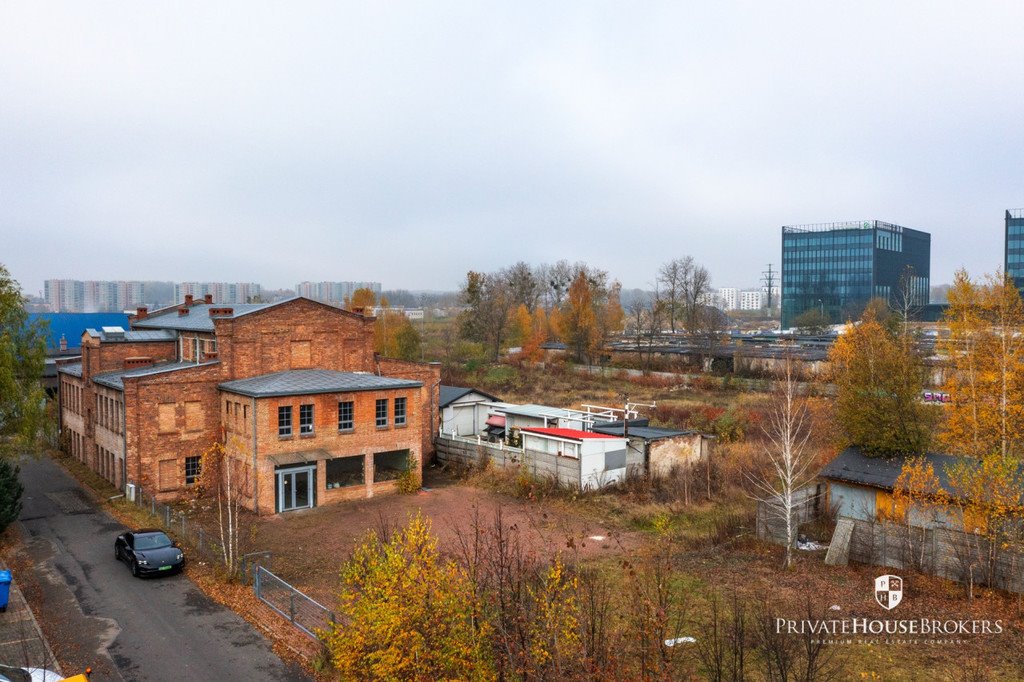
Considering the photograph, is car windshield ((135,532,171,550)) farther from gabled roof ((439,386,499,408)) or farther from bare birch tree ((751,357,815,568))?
gabled roof ((439,386,499,408))

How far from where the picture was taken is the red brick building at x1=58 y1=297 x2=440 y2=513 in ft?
95.9

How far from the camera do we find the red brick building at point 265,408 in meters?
29.2

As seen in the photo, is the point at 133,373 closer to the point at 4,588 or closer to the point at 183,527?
the point at 183,527

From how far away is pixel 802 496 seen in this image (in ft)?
82.9

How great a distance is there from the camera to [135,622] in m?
18.0

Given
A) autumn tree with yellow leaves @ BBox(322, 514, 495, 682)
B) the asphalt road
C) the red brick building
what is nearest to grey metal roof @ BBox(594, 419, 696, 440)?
the red brick building

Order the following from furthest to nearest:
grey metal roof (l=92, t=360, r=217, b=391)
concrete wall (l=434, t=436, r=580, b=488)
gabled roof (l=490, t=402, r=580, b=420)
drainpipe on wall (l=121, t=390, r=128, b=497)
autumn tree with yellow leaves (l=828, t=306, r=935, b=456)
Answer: gabled roof (l=490, t=402, r=580, b=420), concrete wall (l=434, t=436, r=580, b=488), grey metal roof (l=92, t=360, r=217, b=391), drainpipe on wall (l=121, t=390, r=128, b=497), autumn tree with yellow leaves (l=828, t=306, r=935, b=456)

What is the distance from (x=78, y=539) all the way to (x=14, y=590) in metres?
5.48

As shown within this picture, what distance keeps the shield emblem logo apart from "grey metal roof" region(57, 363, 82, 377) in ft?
121

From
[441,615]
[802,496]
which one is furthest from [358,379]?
[441,615]

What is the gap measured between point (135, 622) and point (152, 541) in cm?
445

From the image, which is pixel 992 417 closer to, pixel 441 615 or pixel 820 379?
pixel 441 615

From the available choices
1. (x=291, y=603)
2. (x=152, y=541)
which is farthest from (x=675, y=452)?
(x=152, y=541)

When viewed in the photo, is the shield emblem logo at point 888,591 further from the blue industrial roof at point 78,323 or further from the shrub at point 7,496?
the blue industrial roof at point 78,323
